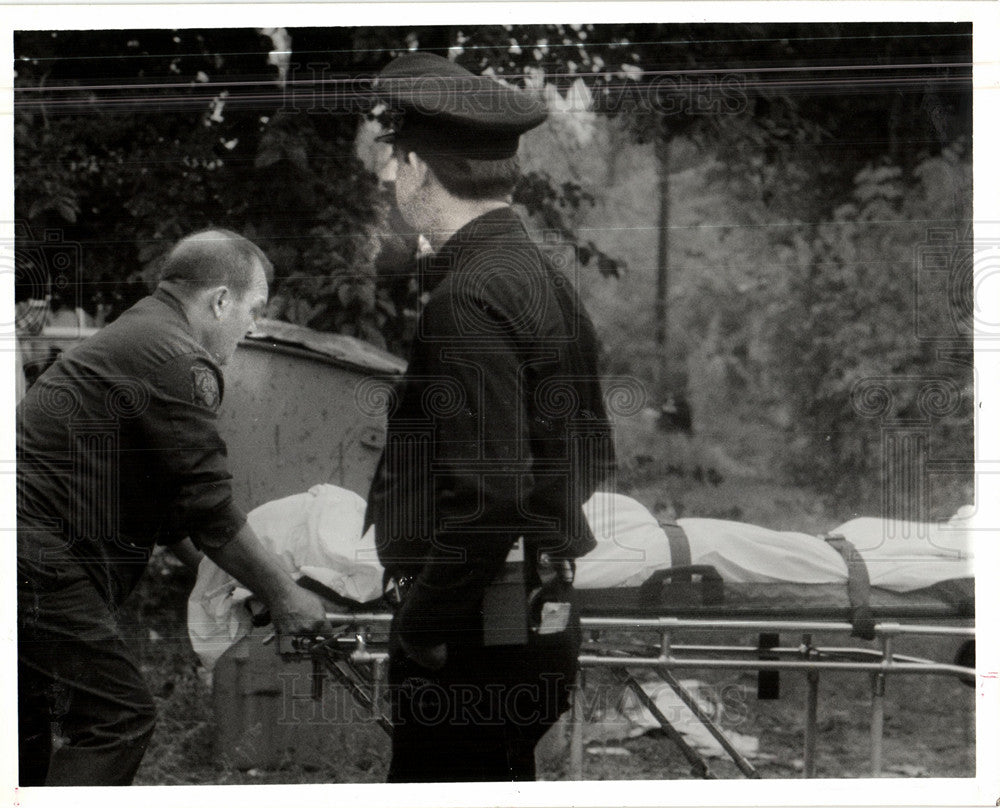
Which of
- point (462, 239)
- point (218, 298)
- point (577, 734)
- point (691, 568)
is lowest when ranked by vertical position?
point (577, 734)

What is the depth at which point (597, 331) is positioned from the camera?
2.87 metres

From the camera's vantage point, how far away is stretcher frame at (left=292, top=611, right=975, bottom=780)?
2.91m

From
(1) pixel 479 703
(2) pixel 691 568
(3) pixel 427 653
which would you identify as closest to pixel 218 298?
(3) pixel 427 653

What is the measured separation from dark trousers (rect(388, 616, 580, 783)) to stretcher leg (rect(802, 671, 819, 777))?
58 cm

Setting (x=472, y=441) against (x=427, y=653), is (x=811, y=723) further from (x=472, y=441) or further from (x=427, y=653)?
(x=472, y=441)

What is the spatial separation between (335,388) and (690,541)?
92 cm

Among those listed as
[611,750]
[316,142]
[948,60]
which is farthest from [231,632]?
[948,60]

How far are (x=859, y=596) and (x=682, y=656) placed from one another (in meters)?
0.45

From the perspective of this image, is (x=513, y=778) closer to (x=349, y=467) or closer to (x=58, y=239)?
(x=349, y=467)

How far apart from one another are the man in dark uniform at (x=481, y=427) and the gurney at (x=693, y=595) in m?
0.06

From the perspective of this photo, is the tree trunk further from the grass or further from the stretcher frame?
the stretcher frame

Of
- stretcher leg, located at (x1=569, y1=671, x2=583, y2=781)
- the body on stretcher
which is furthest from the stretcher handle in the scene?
stretcher leg, located at (x1=569, y1=671, x2=583, y2=781)

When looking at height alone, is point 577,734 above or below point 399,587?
below

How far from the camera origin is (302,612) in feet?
9.56
